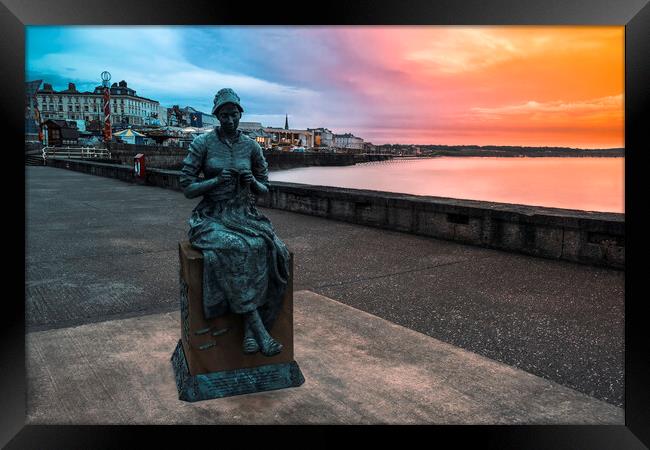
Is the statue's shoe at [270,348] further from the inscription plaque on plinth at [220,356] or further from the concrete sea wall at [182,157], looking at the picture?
the concrete sea wall at [182,157]

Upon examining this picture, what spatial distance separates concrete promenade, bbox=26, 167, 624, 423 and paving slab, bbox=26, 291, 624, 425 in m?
0.01

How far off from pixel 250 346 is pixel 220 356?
0.81 feet

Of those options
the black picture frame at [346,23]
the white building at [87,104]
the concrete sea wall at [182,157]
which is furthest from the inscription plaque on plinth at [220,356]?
the white building at [87,104]

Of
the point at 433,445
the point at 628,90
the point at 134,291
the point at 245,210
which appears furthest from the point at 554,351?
the point at 134,291

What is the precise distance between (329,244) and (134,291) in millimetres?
3745

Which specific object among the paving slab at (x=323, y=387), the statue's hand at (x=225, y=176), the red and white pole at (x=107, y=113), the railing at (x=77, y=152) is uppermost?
the red and white pole at (x=107, y=113)

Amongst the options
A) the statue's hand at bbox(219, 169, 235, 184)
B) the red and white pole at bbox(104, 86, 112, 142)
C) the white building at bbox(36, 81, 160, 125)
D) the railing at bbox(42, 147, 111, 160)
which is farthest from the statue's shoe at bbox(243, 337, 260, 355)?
the white building at bbox(36, 81, 160, 125)

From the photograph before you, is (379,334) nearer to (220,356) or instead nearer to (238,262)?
(220,356)

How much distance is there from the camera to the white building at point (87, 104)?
119m

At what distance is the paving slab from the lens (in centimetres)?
317

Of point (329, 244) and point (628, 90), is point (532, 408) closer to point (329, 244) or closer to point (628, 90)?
point (628, 90)

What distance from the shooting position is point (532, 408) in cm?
329

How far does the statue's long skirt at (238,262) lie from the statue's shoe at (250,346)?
0.67ft

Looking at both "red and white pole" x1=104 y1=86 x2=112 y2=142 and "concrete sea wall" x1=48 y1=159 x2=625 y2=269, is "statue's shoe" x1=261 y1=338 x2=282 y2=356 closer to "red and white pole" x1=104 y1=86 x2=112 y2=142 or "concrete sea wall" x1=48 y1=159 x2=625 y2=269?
"concrete sea wall" x1=48 y1=159 x2=625 y2=269
